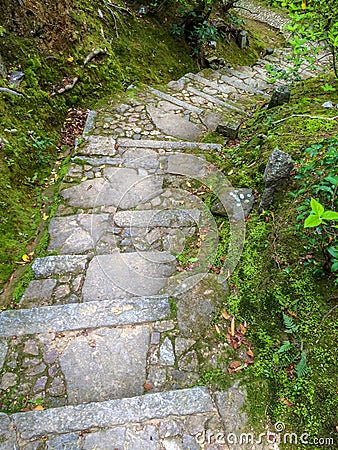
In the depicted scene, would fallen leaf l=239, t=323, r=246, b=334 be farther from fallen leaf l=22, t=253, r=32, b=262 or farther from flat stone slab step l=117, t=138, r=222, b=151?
flat stone slab step l=117, t=138, r=222, b=151

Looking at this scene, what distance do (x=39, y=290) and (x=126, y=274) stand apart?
0.77 metres

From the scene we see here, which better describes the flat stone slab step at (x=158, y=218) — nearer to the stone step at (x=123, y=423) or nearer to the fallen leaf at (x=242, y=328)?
the fallen leaf at (x=242, y=328)

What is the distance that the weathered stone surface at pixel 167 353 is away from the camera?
246 cm

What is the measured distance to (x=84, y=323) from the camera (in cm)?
264

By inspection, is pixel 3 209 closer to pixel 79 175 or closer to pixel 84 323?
pixel 79 175

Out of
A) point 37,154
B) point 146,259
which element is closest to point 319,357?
point 146,259

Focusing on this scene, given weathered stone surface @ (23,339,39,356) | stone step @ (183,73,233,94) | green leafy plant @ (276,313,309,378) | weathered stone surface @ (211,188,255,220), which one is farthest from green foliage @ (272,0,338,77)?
weathered stone surface @ (23,339,39,356)

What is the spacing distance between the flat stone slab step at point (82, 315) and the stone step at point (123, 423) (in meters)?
0.61

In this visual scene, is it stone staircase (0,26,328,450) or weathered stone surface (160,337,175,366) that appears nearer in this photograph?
stone staircase (0,26,328,450)

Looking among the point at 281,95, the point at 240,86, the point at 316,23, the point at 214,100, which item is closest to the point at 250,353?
the point at 281,95

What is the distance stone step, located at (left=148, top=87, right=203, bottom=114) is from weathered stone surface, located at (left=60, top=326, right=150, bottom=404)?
14.6ft

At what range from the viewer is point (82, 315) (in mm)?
2684

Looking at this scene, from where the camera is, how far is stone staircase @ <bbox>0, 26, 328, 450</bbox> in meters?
2.10

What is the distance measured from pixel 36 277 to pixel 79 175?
1644mm
